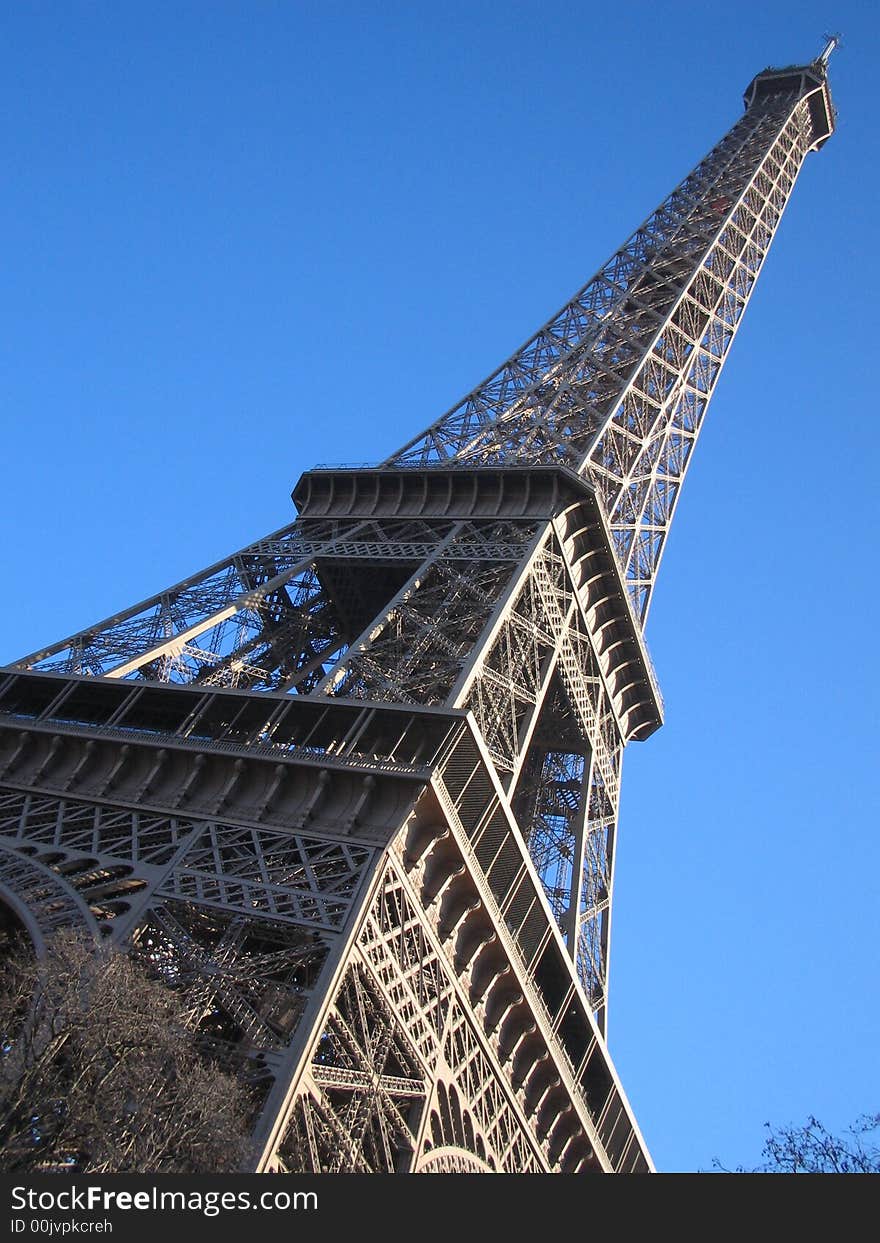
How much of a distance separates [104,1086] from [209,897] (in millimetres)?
6954

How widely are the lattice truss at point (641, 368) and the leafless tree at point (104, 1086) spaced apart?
2817 centimetres

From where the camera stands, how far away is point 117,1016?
17.1 m

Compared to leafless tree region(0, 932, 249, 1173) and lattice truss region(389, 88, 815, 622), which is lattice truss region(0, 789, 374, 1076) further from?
lattice truss region(389, 88, 815, 622)

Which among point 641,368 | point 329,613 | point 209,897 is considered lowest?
point 209,897

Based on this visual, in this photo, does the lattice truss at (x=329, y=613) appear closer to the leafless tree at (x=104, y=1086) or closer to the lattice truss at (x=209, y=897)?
the lattice truss at (x=209, y=897)

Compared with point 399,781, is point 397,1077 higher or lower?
lower

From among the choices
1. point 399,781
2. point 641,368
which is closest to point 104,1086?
point 399,781

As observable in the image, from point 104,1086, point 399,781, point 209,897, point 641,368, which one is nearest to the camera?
point 104,1086

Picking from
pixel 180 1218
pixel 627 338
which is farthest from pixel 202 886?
pixel 627 338

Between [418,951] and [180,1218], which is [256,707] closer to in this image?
[418,951]

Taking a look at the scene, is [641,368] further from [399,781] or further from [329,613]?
[399,781]

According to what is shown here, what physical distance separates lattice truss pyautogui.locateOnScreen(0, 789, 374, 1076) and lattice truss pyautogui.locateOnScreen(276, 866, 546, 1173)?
0.86 m

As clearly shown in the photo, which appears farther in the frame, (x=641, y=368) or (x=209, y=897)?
(x=641, y=368)

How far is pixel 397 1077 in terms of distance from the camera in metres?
22.1
